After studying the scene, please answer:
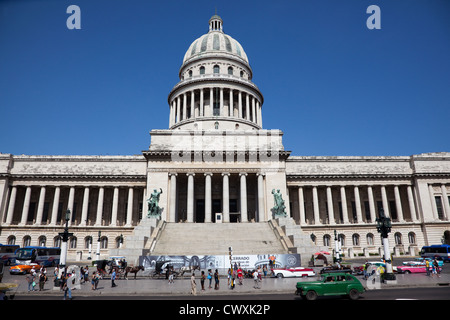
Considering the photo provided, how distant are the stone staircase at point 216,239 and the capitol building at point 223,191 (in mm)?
5818

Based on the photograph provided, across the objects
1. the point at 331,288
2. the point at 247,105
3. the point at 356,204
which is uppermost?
the point at 247,105

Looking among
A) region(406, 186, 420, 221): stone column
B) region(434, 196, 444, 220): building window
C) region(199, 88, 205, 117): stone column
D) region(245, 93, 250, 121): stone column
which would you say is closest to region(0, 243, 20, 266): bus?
region(199, 88, 205, 117): stone column

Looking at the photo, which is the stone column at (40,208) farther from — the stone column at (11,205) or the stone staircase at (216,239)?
the stone staircase at (216,239)

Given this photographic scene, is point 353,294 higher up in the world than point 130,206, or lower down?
lower down

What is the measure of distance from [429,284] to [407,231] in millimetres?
39222

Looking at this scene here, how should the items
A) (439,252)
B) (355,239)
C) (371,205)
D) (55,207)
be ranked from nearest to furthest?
1. (439,252)
2. (55,207)
3. (355,239)
4. (371,205)

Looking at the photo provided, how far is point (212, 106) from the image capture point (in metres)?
66.2

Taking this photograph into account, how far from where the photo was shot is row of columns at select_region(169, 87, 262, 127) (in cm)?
6630

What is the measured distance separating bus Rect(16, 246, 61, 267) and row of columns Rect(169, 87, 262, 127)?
3691 centimetres

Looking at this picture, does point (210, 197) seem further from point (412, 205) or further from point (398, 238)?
point (412, 205)

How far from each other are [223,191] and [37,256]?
25721 mm

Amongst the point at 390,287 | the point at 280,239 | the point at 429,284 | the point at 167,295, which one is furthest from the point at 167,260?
the point at 429,284

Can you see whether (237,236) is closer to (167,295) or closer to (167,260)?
(167,260)

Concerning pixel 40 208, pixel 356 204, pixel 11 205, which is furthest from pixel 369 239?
pixel 11 205
